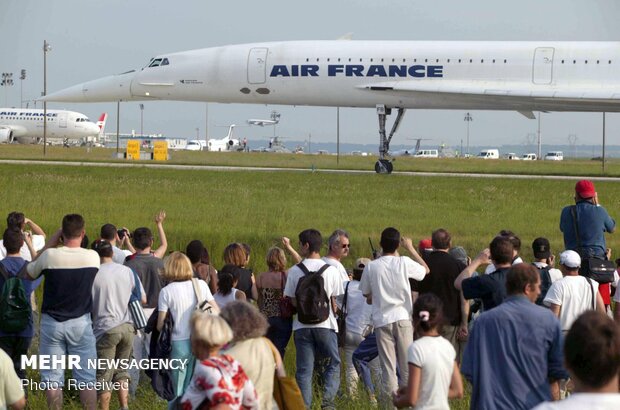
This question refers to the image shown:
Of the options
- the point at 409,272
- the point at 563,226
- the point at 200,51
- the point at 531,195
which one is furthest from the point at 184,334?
the point at 200,51

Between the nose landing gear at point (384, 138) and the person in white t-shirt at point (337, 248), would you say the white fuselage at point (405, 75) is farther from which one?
the person in white t-shirt at point (337, 248)

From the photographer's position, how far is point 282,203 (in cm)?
2741

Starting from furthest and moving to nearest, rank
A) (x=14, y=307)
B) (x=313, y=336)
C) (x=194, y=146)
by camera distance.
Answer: (x=194, y=146), (x=313, y=336), (x=14, y=307)

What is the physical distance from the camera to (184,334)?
863 cm

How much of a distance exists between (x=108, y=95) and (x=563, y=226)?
101 ft

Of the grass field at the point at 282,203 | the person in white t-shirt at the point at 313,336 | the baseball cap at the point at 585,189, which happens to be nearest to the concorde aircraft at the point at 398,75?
the grass field at the point at 282,203

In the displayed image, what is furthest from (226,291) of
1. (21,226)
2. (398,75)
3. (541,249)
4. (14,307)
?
(398,75)

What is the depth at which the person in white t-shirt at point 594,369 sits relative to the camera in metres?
4.54

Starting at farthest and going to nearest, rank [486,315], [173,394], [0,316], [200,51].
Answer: [200,51] → [0,316] → [173,394] → [486,315]

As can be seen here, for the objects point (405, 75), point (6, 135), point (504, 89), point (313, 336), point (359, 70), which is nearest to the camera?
point (313, 336)

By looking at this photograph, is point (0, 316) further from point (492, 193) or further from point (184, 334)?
point (492, 193)

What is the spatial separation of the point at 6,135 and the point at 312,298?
89.7 m

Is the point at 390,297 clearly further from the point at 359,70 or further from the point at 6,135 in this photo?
the point at 6,135

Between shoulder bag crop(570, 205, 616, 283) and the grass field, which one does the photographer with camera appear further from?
the grass field
